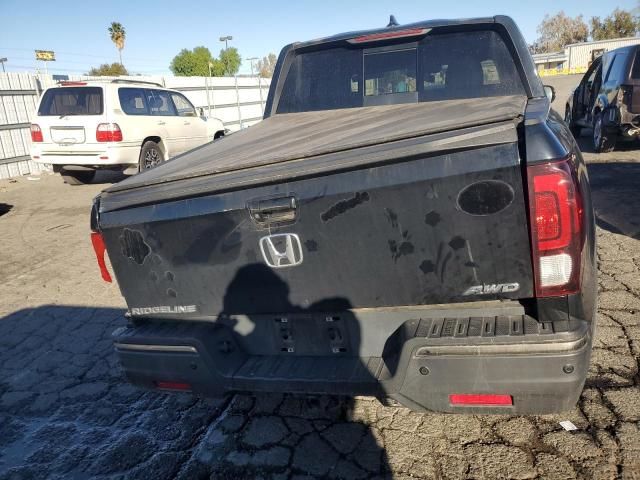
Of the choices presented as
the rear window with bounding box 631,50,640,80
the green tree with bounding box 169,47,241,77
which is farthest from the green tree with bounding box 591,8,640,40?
the rear window with bounding box 631,50,640,80

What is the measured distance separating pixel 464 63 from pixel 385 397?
250 cm

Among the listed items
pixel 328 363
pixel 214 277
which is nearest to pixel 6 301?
pixel 214 277

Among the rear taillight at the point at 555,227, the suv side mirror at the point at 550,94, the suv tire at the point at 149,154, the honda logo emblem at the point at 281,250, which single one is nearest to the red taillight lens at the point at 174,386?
the honda logo emblem at the point at 281,250

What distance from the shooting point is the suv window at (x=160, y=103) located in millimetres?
10523

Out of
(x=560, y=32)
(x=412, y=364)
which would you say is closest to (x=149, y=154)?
(x=412, y=364)

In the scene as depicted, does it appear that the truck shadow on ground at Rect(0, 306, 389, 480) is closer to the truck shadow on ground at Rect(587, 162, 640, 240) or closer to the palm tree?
the truck shadow on ground at Rect(587, 162, 640, 240)

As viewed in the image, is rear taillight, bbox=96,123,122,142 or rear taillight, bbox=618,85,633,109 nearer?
rear taillight, bbox=618,85,633,109

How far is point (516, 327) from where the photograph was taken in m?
1.84

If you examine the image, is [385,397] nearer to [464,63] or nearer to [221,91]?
[464,63]

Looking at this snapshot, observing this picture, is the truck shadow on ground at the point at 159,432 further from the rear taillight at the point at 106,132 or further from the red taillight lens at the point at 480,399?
the rear taillight at the point at 106,132

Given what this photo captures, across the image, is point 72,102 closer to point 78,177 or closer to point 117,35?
point 78,177

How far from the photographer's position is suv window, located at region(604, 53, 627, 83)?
8199 mm

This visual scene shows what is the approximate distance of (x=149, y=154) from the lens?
10.3 meters

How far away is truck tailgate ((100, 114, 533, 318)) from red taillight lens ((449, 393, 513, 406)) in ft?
1.27
